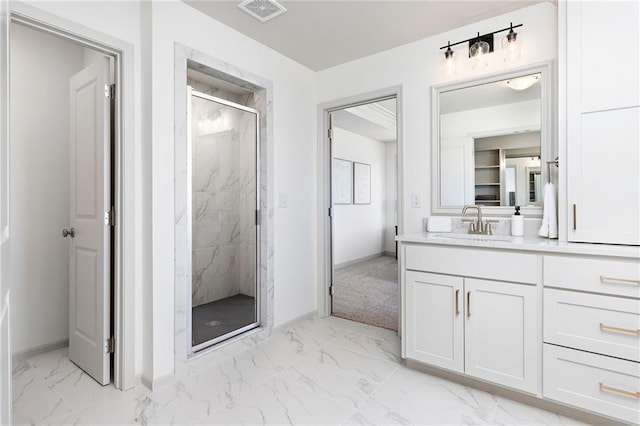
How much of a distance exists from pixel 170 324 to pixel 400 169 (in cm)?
208

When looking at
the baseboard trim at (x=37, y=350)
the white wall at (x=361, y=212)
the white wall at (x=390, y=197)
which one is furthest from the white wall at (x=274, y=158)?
the white wall at (x=390, y=197)

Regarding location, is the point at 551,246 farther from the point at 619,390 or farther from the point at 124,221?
the point at 124,221

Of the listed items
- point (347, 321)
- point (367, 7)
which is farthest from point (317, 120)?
point (347, 321)

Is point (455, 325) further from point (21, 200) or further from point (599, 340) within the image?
point (21, 200)

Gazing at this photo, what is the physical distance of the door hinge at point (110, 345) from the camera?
2.14m

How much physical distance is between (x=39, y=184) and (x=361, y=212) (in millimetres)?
4949

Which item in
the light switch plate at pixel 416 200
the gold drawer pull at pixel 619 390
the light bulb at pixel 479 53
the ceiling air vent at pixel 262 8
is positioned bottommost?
the gold drawer pull at pixel 619 390

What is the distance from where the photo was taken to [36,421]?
177cm

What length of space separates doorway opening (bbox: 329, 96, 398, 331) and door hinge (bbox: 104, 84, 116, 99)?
2427 millimetres

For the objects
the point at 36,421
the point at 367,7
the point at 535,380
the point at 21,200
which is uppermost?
the point at 367,7

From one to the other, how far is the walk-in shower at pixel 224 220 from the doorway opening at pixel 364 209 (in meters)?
1.06

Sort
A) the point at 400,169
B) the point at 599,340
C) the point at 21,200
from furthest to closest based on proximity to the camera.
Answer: the point at 400,169, the point at 21,200, the point at 599,340

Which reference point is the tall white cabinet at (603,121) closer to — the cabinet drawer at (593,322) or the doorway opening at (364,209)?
the cabinet drawer at (593,322)

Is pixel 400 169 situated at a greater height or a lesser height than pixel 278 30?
lesser
